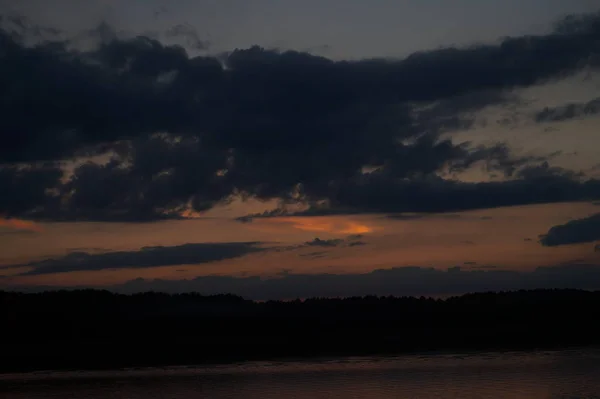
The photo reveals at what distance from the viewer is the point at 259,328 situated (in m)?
70.9

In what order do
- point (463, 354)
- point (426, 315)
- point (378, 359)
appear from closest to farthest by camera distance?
point (378, 359)
point (463, 354)
point (426, 315)

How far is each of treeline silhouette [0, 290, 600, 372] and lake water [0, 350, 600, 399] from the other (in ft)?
21.6

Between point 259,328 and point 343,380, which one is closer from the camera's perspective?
point 343,380

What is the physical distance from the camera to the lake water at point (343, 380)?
33594mm

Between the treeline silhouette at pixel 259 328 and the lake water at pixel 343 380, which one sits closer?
the lake water at pixel 343 380

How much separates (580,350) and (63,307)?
41.5 m

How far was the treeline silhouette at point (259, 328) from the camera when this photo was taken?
181 feet

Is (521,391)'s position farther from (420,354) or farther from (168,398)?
(420,354)

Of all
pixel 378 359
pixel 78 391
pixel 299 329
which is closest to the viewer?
pixel 78 391

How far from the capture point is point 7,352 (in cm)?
5469

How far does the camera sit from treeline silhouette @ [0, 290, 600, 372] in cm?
5531

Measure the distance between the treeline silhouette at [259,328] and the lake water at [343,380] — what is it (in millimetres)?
6591

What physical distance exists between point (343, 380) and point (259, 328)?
33310 millimetres

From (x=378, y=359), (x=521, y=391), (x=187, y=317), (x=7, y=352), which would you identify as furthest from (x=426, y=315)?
(x=521, y=391)
